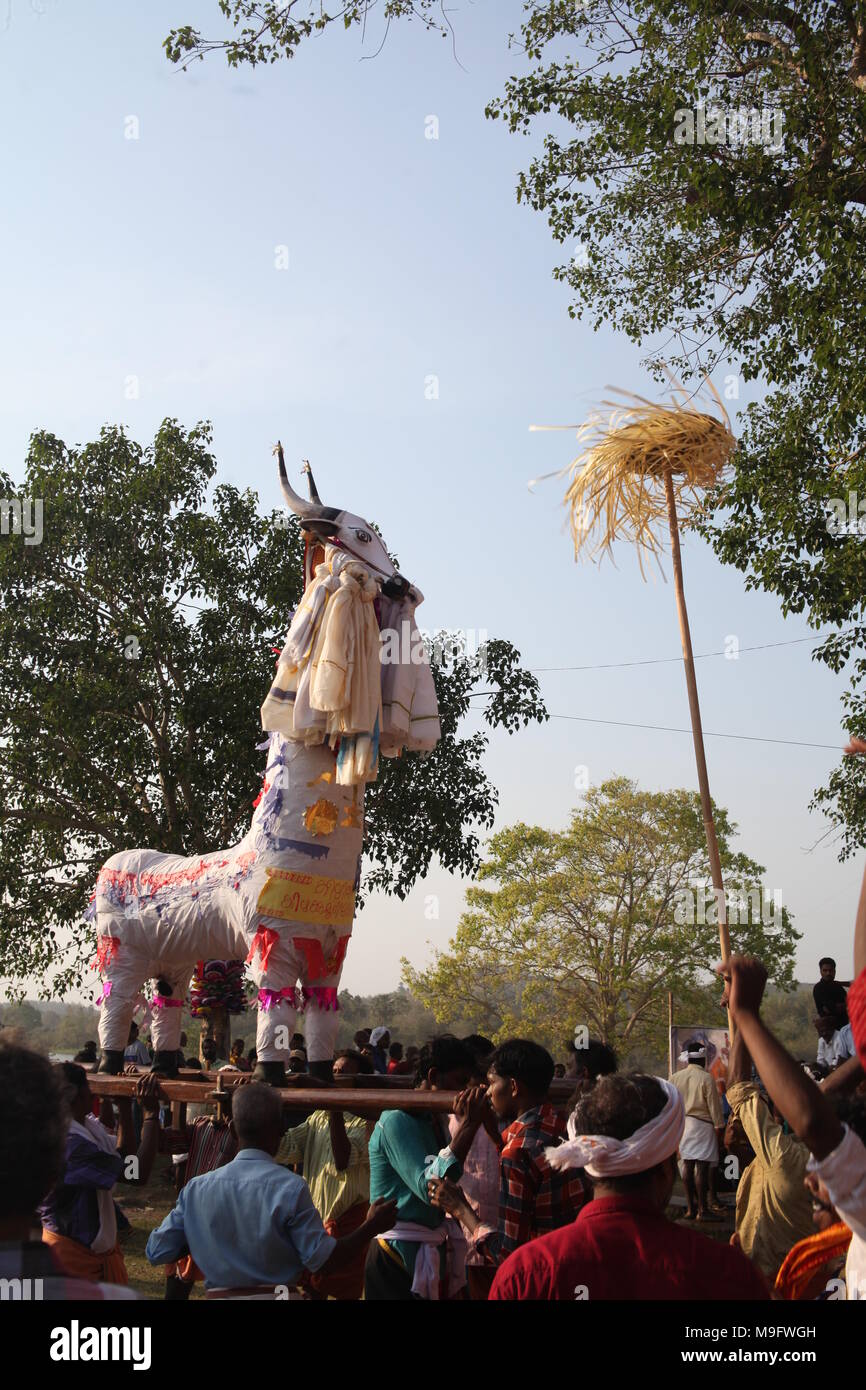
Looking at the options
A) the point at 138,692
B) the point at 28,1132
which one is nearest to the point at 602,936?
the point at 138,692

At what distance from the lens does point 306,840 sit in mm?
5746

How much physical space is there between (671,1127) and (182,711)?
425 inches

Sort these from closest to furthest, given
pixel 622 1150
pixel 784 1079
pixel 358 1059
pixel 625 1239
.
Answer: pixel 784 1079
pixel 625 1239
pixel 622 1150
pixel 358 1059

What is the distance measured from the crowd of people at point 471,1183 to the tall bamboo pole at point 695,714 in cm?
127

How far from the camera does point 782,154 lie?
9.38m

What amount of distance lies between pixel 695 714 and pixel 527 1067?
147 inches

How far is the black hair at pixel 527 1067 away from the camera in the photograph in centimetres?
389

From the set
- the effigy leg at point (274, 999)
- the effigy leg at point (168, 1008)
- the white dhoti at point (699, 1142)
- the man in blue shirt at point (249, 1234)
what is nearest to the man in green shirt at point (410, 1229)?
the man in blue shirt at point (249, 1234)

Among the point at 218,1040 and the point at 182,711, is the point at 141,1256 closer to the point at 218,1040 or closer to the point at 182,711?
the point at 218,1040

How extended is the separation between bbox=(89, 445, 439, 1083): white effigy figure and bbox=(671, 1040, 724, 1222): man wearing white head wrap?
5317 millimetres

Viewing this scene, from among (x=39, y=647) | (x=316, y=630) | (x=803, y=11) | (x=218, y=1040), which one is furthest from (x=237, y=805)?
(x=803, y=11)

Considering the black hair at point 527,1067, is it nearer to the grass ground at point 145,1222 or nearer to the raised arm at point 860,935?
the raised arm at point 860,935

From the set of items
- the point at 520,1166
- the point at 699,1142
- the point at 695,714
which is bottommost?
the point at 699,1142

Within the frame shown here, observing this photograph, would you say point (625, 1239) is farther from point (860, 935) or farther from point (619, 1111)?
point (860, 935)
